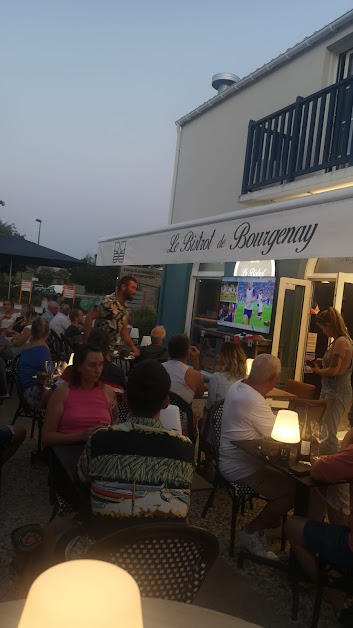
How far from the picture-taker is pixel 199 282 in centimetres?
1063

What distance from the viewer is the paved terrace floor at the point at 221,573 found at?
8.66 ft

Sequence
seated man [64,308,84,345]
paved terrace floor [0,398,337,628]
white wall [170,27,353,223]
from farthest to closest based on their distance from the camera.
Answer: white wall [170,27,353,223] → seated man [64,308,84,345] → paved terrace floor [0,398,337,628]

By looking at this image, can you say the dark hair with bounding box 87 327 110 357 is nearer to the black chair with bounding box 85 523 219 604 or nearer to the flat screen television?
the black chair with bounding box 85 523 219 604

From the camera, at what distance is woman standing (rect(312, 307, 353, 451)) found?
497 cm

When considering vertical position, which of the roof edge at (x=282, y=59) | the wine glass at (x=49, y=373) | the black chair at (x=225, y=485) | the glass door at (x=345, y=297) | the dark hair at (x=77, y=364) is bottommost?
the black chair at (x=225, y=485)

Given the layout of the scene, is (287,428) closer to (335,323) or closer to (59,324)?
(335,323)

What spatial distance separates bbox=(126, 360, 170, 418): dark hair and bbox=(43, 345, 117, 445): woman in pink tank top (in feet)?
3.12

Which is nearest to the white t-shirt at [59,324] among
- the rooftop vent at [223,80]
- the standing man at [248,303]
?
the standing man at [248,303]

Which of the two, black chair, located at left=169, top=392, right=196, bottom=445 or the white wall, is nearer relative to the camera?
black chair, located at left=169, top=392, right=196, bottom=445

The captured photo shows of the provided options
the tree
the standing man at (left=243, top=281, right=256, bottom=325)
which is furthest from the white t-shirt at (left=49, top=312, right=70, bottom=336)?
the tree

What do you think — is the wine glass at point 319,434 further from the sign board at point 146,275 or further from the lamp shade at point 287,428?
the sign board at point 146,275

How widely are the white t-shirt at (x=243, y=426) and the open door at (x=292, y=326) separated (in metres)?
4.57

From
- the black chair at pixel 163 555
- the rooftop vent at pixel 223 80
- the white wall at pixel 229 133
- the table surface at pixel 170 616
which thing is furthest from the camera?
the rooftop vent at pixel 223 80

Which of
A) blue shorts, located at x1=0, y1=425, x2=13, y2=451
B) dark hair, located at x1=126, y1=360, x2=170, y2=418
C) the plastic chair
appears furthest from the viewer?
the plastic chair
